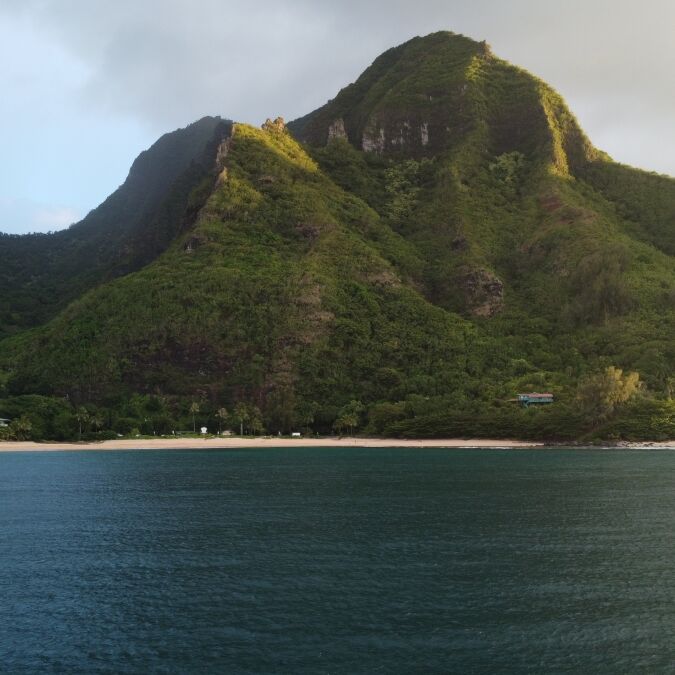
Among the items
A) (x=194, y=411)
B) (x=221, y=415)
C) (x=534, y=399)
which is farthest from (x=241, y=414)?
(x=534, y=399)

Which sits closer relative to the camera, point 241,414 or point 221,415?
point 241,414

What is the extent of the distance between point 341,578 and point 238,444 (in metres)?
121

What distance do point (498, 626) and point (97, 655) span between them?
1758 cm

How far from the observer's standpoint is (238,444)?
154m

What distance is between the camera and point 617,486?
73812mm

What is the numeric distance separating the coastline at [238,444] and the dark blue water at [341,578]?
7751cm

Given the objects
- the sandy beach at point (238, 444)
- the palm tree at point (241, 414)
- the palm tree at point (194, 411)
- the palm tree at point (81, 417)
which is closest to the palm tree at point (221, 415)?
the palm tree at point (241, 414)

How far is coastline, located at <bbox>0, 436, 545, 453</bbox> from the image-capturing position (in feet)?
500

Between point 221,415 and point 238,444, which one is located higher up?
point 221,415

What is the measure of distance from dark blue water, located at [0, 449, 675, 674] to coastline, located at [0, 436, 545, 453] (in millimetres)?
77512

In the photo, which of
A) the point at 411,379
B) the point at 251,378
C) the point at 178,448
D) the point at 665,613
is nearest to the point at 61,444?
the point at 178,448

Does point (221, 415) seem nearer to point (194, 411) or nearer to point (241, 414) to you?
point (241, 414)

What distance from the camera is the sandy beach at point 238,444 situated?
5999 inches

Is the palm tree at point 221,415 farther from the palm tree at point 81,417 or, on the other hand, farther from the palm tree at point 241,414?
the palm tree at point 81,417
